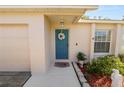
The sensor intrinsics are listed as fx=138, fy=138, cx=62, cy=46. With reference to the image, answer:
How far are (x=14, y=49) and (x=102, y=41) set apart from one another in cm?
661

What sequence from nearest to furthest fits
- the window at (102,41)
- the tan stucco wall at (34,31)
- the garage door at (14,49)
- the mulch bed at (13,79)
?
the mulch bed at (13,79) < the tan stucco wall at (34,31) < the garage door at (14,49) < the window at (102,41)

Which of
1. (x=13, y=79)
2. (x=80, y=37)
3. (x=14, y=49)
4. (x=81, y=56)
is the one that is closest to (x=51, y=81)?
(x=13, y=79)

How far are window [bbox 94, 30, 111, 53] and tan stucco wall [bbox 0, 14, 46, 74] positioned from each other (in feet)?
17.4

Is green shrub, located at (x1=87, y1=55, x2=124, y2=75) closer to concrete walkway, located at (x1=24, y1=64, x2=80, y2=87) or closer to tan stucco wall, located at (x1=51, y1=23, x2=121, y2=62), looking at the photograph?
concrete walkway, located at (x1=24, y1=64, x2=80, y2=87)

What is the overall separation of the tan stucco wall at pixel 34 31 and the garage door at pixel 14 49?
19.6 inches

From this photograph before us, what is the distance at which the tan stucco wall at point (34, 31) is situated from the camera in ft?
21.6

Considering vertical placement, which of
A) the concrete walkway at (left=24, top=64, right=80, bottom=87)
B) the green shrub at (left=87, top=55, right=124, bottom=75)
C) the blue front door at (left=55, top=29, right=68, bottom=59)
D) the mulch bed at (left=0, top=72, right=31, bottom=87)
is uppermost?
the blue front door at (left=55, top=29, right=68, bottom=59)

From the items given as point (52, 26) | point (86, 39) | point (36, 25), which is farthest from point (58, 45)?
point (36, 25)

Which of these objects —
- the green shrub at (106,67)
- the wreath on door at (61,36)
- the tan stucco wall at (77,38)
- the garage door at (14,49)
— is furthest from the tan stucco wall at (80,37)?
the garage door at (14,49)

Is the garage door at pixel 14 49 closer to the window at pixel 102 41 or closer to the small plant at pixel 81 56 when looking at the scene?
the small plant at pixel 81 56

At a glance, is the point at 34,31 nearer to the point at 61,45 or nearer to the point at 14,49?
the point at 14,49

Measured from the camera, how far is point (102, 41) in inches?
420

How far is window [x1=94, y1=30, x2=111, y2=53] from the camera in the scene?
10.5m

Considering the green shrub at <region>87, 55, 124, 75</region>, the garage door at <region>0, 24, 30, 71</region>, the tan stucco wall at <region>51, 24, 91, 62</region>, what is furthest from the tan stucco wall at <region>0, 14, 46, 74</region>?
the tan stucco wall at <region>51, 24, 91, 62</region>
